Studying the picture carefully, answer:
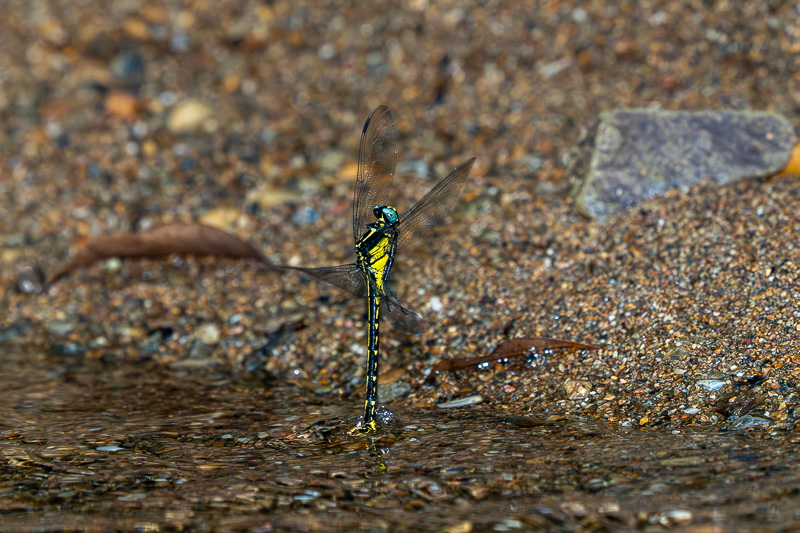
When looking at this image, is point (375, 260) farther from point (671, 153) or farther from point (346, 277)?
point (671, 153)

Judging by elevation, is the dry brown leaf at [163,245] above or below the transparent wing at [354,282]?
above

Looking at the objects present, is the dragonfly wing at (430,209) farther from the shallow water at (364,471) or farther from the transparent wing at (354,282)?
the shallow water at (364,471)

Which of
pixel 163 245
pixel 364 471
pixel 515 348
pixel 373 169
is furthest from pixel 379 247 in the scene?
pixel 163 245

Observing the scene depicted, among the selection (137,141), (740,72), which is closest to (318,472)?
(137,141)

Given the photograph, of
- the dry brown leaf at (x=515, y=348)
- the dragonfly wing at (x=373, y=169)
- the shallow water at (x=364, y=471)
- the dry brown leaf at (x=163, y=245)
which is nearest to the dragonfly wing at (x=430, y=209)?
the dragonfly wing at (x=373, y=169)

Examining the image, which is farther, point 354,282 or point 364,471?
point 354,282

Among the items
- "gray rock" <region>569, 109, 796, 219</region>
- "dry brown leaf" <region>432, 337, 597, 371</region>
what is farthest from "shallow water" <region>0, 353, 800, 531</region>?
"gray rock" <region>569, 109, 796, 219</region>

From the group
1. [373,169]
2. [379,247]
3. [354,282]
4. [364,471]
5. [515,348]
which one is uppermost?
[373,169]

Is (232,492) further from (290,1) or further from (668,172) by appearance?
(290,1)
